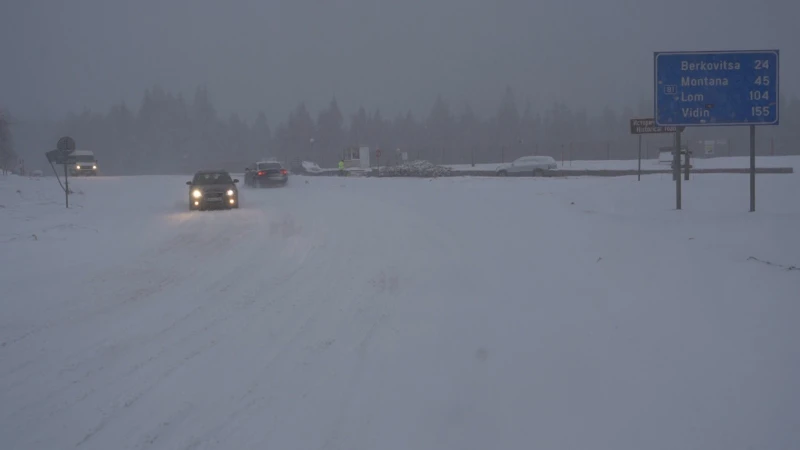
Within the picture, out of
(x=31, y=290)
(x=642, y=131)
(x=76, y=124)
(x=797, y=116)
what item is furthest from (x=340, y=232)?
(x=76, y=124)

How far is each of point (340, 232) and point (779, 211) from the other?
10482 millimetres

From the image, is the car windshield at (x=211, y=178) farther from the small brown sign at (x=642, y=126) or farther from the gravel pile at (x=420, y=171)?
the gravel pile at (x=420, y=171)

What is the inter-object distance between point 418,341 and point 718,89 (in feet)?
40.6

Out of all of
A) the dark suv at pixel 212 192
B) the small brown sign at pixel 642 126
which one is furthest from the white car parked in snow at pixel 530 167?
the dark suv at pixel 212 192

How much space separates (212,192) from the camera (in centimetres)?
2661

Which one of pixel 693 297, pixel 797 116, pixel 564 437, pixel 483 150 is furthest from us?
pixel 483 150

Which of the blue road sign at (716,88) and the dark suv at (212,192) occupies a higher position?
the blue road sign at (716,88)

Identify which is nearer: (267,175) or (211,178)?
(211,178)

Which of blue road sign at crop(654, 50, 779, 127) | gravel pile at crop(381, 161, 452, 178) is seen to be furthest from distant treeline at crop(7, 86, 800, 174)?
blue road sign at crop(654, 50, 779, 127)

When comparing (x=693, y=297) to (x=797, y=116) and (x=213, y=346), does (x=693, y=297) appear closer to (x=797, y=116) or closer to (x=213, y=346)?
(x=213, y=346)

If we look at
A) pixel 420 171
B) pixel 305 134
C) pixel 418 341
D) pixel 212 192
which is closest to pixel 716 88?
pixel 418 341

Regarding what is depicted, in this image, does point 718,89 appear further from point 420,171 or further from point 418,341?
point 420,171

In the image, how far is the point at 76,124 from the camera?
140625 millimetres

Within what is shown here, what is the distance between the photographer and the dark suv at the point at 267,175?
44.4 m
